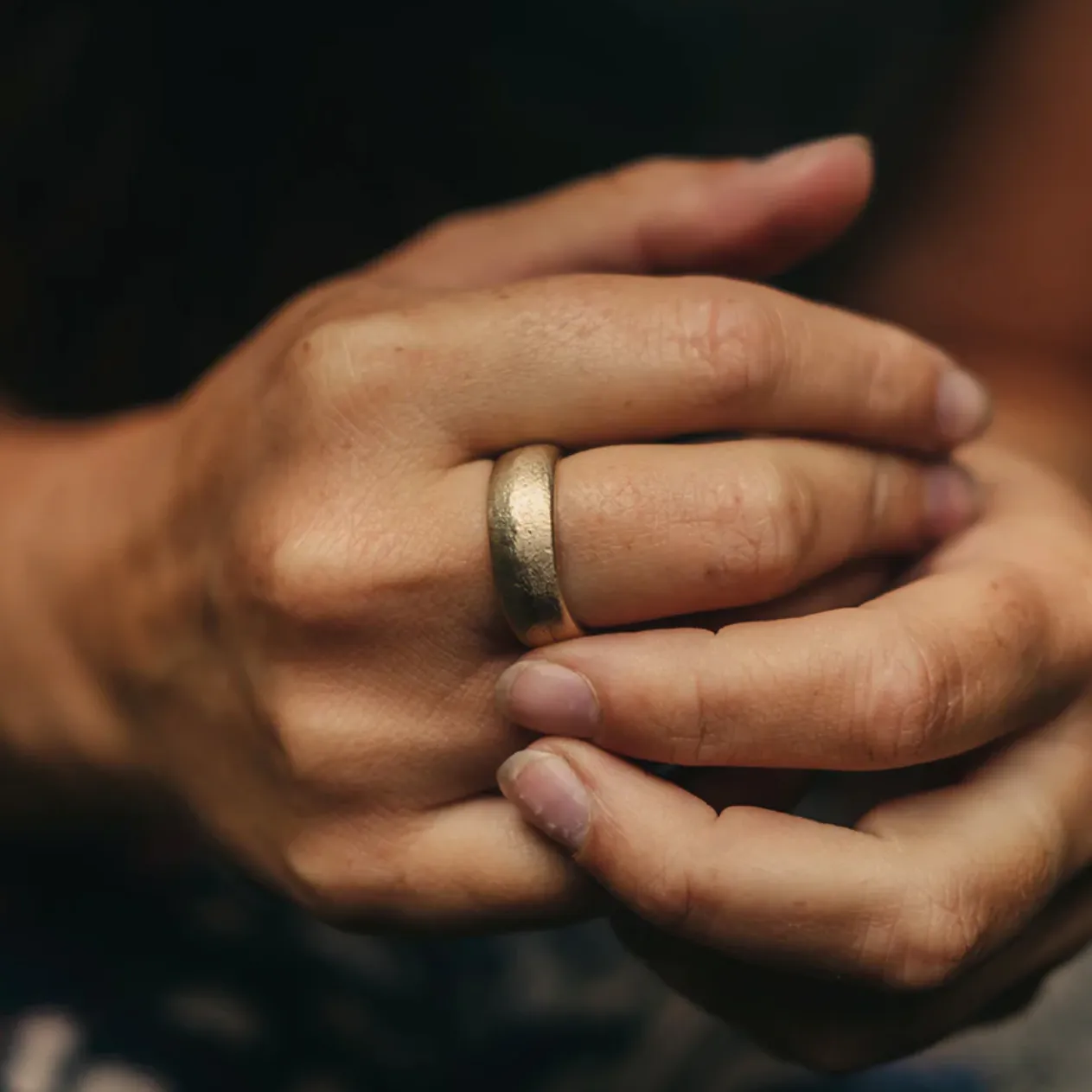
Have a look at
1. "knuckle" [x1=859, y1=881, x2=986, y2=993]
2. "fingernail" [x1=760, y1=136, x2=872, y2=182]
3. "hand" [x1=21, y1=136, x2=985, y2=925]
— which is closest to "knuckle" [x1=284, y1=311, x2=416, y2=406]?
A: "hand" [x1=21, y1=136, x2=985, y2=925]

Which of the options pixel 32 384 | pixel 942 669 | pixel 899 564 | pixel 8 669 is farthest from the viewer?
pixel 32 384

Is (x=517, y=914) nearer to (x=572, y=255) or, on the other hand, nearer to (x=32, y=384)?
(x=572, y=255)

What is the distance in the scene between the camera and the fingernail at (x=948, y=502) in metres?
0.66

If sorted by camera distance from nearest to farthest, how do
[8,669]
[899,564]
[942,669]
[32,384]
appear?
1. [942,669]
2. [899,564]
3. [8,669]
4. [32,384]

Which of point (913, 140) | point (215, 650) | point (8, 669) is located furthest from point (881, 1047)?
point (913, 140)

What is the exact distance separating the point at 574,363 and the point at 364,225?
629mm

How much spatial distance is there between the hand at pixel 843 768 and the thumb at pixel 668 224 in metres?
0.23

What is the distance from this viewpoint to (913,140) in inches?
42.4

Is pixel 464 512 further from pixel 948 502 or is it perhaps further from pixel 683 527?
pixel 948 502

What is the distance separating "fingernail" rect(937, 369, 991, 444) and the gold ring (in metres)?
0.24

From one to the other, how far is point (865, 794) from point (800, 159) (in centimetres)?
38

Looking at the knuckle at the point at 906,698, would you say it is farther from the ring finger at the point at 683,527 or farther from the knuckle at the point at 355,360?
the knuckle at the point at 355,360

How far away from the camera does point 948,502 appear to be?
25.8 inches

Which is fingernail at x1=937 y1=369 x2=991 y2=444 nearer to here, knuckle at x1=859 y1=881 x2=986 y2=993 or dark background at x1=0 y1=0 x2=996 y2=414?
knuckle at x1=859 y1=881 x2=986 y2=993
